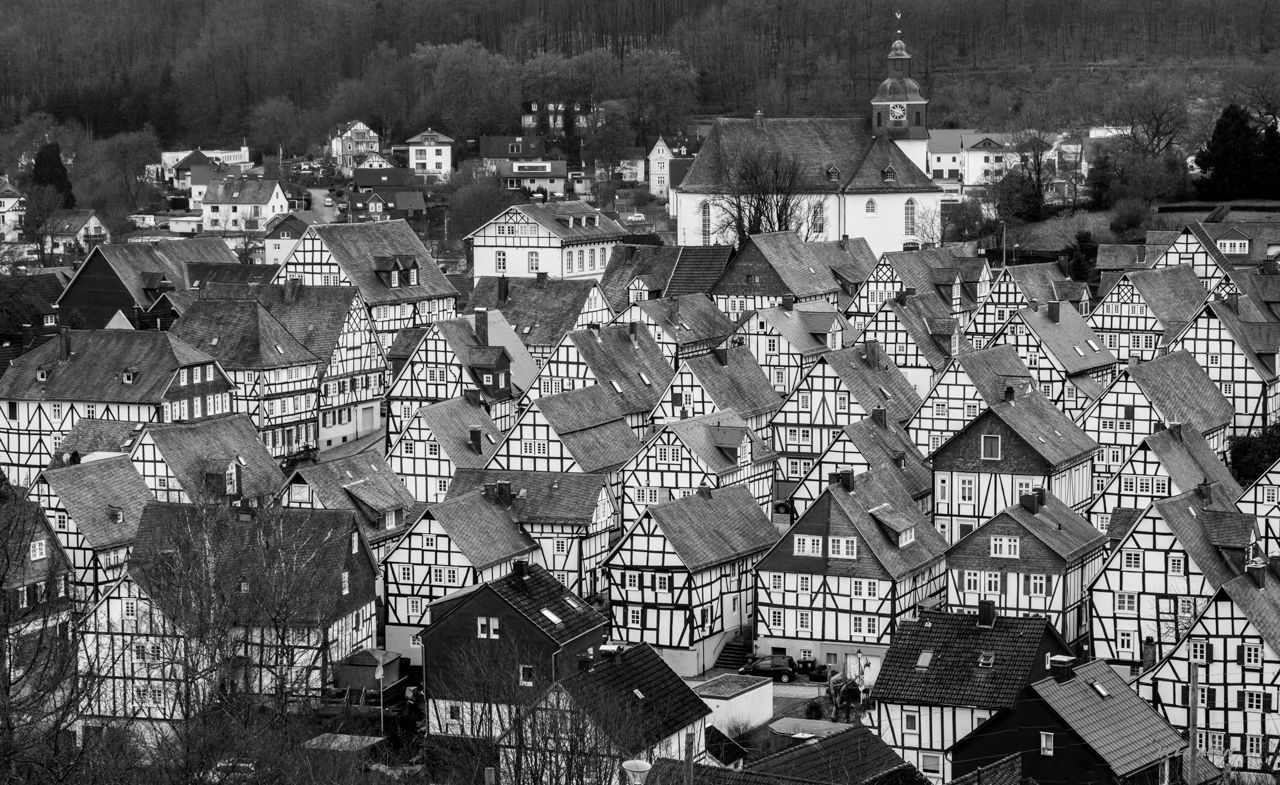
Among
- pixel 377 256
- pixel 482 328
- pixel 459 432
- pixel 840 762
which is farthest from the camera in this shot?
pixel 377 256

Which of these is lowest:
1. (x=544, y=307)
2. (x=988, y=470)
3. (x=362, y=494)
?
(x=544, y=307)

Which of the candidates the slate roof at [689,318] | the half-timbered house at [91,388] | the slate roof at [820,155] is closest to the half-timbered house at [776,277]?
the slate roof at [689,318]

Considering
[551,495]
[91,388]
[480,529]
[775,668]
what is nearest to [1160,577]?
[775,668]

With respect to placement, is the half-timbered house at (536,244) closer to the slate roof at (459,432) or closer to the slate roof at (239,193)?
the slate roof at (459,432)

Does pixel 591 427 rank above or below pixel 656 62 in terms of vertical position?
above

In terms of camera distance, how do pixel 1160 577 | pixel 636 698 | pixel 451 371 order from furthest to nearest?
pixel 451 371 → pixel 1160 577 → pixel 636 698

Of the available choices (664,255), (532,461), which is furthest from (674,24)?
(532,461)

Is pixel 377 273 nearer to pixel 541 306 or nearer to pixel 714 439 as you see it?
pixel 541 306
